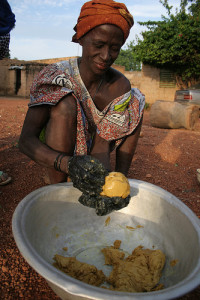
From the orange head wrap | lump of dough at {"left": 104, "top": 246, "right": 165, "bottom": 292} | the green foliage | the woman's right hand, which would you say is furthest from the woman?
the green foliage

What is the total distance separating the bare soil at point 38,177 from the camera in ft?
4.08

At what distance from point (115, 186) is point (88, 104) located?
2.70 ft

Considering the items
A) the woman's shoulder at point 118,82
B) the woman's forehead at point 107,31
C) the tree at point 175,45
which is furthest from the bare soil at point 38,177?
the tree at point 175,45

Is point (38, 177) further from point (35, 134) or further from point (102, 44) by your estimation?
point (102, 44)

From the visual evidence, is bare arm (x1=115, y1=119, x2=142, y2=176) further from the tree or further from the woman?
the tree

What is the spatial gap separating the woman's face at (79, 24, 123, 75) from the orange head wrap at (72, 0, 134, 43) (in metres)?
0.03

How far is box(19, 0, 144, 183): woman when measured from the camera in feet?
4.96

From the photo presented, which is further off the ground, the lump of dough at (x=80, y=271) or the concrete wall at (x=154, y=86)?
the concrete wall at (x=154, y=86)

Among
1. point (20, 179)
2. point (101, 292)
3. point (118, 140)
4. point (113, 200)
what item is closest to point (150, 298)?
point (101, 292)

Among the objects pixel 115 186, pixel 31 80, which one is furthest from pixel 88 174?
pixel 31 80

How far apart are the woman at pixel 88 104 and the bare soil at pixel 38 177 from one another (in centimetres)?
50

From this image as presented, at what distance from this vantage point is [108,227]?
60.4 inches

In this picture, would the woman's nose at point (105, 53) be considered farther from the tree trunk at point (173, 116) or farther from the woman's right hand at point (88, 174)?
the tree trunk at point (173, 116)

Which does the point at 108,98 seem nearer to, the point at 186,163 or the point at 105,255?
the point at 105,255
